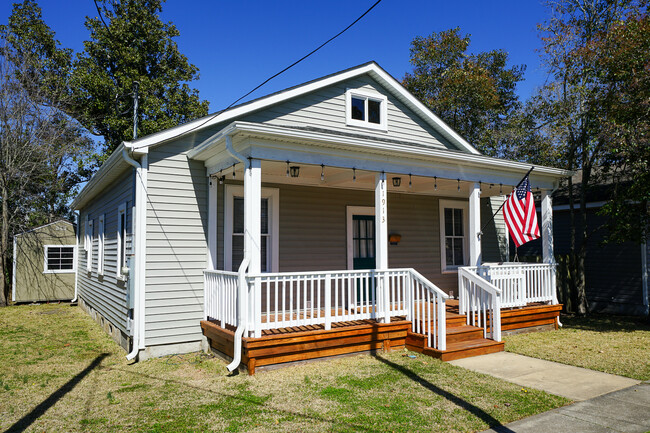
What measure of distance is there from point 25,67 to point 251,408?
19.3 m

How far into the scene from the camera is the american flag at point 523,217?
8.66 metres

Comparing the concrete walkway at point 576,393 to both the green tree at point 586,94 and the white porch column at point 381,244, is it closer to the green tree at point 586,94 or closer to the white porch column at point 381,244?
the white porch column at point 381,244

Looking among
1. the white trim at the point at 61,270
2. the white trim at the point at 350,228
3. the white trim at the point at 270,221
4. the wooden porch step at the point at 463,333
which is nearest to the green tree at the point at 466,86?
the white trim at the point at 350,228

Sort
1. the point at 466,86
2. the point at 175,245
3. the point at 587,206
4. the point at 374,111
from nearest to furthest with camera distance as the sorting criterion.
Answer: the point at 175,245 → the point at 374,111 → the point at 587,206 → the point at 466,86

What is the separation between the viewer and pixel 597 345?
823 cm

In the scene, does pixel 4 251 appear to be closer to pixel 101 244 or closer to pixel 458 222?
pixel 101 244

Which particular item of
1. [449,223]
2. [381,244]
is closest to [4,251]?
[381,244]

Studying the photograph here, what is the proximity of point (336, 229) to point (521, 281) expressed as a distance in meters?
3.94

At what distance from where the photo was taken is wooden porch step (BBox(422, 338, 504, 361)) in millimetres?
7098

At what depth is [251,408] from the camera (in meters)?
5.04

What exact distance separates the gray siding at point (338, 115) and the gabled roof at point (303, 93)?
15cm

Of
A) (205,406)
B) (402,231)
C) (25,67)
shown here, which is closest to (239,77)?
(402,231)

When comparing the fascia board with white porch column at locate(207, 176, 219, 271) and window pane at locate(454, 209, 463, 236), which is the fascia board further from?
window pane at locate(454, 209, 463, 236)

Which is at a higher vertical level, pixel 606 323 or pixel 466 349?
pixel 466 349
